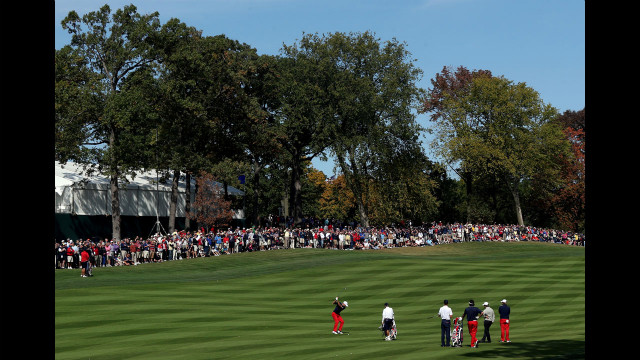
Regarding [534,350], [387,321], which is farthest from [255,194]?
[534,350]

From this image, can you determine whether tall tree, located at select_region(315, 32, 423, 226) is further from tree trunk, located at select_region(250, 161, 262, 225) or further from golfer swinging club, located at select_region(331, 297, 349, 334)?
golfer swinging club, located at select_region(331, 297, 349, 334)

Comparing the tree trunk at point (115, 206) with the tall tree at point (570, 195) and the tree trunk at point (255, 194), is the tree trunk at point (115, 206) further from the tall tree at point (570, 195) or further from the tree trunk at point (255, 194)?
the tall tree at point (570, 195)

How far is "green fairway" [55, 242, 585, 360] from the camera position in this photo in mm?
25203

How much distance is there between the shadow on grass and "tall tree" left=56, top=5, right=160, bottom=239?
46.9 m

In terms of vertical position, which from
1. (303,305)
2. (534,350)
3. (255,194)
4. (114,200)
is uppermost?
(255,194)

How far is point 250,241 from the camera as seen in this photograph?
193 ft

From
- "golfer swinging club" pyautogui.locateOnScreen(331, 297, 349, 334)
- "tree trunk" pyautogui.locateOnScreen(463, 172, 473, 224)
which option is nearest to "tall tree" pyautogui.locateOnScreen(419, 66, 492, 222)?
"tree trunk" pyautogui.locateOnScreen(463, 172, 473, 224)

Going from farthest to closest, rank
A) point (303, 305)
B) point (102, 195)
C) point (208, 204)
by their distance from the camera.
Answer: point (208, 204)
point (102, 195)
point (303, 305)

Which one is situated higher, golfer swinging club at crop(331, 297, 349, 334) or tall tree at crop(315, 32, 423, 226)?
tall tree at crop(315, 32, 423, 226)

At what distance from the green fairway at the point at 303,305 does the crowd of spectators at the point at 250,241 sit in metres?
2.18

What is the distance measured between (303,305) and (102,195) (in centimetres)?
4004

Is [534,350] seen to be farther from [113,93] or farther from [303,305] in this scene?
[113,93]
